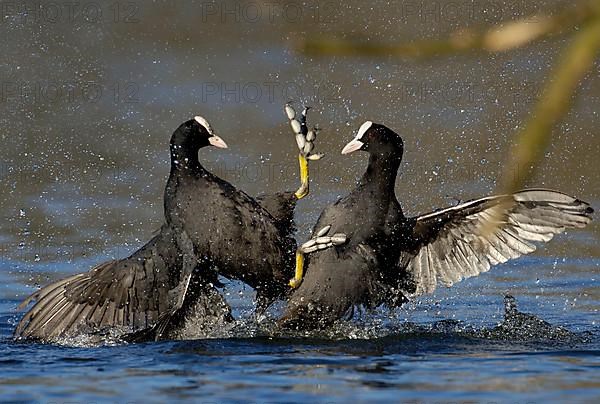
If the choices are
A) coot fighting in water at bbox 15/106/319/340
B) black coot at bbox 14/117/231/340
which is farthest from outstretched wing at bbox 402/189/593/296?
black coot at bbox 14/117/231/340

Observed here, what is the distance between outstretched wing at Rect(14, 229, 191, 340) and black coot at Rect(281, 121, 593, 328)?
1.97 feet

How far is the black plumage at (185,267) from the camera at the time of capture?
16.0ft

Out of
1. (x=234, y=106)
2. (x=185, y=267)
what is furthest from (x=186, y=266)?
(x=234, y=106)

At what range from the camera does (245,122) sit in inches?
369

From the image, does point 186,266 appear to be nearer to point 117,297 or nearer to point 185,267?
point 185,267

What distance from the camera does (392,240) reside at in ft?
16.9

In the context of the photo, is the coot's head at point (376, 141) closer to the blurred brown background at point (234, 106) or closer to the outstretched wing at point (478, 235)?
the outstretched wing at point (478, 235)

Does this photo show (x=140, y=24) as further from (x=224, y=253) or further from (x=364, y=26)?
(x=224, y=253)

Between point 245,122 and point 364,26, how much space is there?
5.20ft

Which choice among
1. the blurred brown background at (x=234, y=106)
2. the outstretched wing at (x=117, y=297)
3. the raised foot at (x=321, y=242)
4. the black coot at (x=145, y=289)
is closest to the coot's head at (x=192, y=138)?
the black coot at (x=145, y=289)

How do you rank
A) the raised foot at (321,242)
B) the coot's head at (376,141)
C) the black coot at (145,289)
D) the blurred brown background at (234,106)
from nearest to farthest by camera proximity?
1. the raised foot at (321,242)
2. the black coot at (145,289)
3. the coot's head at (376,141)
4. the blurred brown background at (234,106)

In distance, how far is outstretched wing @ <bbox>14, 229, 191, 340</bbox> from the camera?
507 centimetres

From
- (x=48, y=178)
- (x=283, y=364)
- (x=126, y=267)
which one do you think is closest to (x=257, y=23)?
(x=48, y=178)

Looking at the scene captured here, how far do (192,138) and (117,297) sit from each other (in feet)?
2.79
